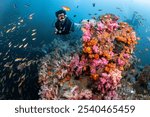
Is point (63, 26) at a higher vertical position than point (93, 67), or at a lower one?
higher

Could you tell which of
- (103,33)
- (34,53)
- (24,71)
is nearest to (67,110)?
(103,33)

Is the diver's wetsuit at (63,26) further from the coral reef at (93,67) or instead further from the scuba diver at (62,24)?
the coral reef at (93,67)

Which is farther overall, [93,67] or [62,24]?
[62,24]

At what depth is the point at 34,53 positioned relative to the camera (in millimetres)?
17172

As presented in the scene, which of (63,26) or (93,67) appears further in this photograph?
(63,26)

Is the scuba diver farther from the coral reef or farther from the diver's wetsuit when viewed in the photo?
the coral reef

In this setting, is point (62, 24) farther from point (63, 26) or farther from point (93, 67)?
point (93, 67)

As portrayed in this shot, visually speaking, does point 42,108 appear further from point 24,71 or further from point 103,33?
point 24,71

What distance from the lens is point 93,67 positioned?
28.4 feet

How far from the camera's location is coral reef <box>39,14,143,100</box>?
27.8 feet

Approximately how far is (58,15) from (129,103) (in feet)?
18.3

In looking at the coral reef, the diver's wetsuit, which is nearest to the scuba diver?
the diver's wetsuit

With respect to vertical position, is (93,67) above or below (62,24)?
below

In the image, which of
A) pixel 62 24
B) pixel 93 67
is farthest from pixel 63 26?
pixel 93 67
